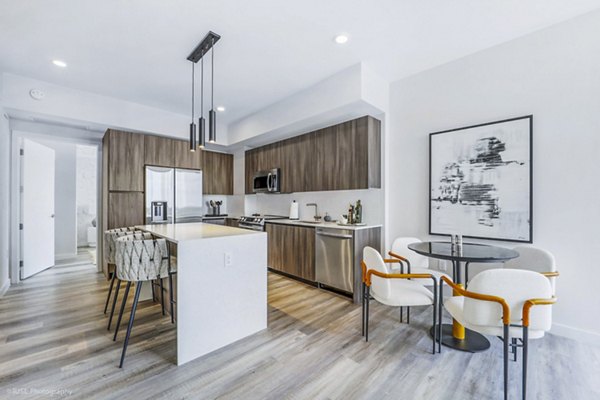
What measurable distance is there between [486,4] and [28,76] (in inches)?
207

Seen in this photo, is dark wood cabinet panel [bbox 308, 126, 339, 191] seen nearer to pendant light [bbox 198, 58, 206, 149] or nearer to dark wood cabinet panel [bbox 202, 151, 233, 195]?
pendant light [bbox 198, 58, 206, 149]

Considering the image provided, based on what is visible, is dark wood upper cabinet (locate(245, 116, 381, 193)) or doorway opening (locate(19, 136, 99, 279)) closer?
dark wood upper cabinet (locate(245, 116, 381, 193))

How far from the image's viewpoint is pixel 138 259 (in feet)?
7.15

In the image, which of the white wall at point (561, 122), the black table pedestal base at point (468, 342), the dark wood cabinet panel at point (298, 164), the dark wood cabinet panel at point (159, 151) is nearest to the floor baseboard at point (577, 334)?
the white wall at point (561, 122)

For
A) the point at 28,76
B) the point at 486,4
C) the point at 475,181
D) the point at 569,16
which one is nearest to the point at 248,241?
the point at 475,181

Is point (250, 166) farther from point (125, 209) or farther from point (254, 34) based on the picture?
point (254, 34)

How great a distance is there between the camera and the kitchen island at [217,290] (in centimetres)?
206

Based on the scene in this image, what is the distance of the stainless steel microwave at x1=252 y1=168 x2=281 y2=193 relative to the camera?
15.9ft

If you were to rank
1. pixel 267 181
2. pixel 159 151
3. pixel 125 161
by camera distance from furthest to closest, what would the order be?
pixel 267 181, pixel 159 151, pixel 125 161

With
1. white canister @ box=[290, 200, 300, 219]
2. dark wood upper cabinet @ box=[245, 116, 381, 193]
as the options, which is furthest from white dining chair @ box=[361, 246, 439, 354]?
white canister @ box=[290, 200, 300, 219]

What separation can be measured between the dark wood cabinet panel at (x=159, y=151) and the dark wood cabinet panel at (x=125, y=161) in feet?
0.25

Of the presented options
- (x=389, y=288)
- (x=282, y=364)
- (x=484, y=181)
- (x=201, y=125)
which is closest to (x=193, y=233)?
(x=201, y=125)

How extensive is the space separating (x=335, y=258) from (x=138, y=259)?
226 centimetres

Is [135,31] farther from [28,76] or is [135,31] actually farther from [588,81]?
[588,81]
